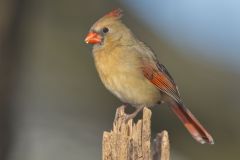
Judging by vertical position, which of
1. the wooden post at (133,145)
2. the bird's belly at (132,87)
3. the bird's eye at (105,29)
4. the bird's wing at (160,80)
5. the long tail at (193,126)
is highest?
the bird's eye at (105,29)

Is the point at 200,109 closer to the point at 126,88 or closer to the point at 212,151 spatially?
the point at 212,151

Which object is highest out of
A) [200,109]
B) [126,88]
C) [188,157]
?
[200,109]

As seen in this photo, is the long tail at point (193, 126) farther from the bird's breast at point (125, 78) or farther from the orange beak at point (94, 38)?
the orange beak at point (94, 38)

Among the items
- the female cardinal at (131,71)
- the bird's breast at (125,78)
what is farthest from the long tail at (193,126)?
the bird's breast at (125,78)

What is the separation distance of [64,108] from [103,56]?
5.25 m

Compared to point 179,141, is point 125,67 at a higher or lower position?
lower

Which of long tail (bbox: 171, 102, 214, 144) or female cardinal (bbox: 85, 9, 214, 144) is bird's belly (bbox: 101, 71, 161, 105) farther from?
long tail (bbox: 171, 102, 214, 144)

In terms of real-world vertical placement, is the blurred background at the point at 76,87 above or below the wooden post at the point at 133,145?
above

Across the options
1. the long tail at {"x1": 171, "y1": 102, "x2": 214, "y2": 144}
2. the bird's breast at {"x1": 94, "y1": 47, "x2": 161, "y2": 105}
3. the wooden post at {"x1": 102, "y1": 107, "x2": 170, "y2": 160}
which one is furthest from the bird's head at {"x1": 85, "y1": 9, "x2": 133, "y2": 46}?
the wooden post at {"x1": 102, "y1": 107, "x2": 170, "y2": 160}

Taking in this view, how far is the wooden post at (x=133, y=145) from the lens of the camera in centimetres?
435

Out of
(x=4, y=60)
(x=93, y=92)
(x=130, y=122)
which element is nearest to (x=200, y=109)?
(x=93, y=92)

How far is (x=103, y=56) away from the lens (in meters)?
5.43

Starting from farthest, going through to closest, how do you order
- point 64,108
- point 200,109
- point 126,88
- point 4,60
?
point 64,108
point 200,109
point 4,60
point 126,88

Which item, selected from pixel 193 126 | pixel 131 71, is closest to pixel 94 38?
pixel 131 71
